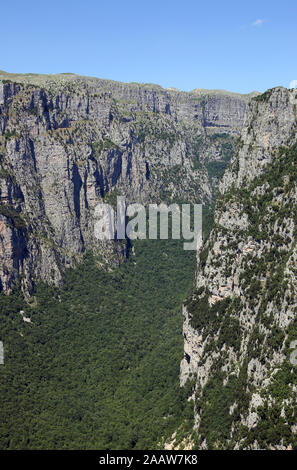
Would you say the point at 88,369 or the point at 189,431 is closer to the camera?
the point at 189,431

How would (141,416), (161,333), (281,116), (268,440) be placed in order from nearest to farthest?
(268,440) < (141,416) < (281,116) < (161,333)

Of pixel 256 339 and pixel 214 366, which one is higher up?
pixel 256 339

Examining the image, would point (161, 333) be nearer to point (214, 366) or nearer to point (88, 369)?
point (88, 369)

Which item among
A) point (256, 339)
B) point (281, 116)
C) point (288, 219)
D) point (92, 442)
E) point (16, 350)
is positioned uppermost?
point (281, 116)

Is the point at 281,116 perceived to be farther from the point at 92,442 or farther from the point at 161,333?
the point at 92,442

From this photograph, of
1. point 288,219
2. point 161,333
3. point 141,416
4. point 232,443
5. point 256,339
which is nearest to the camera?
point 232,443

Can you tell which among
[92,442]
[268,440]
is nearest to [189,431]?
[92,442]

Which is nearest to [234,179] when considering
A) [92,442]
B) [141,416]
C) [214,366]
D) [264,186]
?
→ [264,186]
